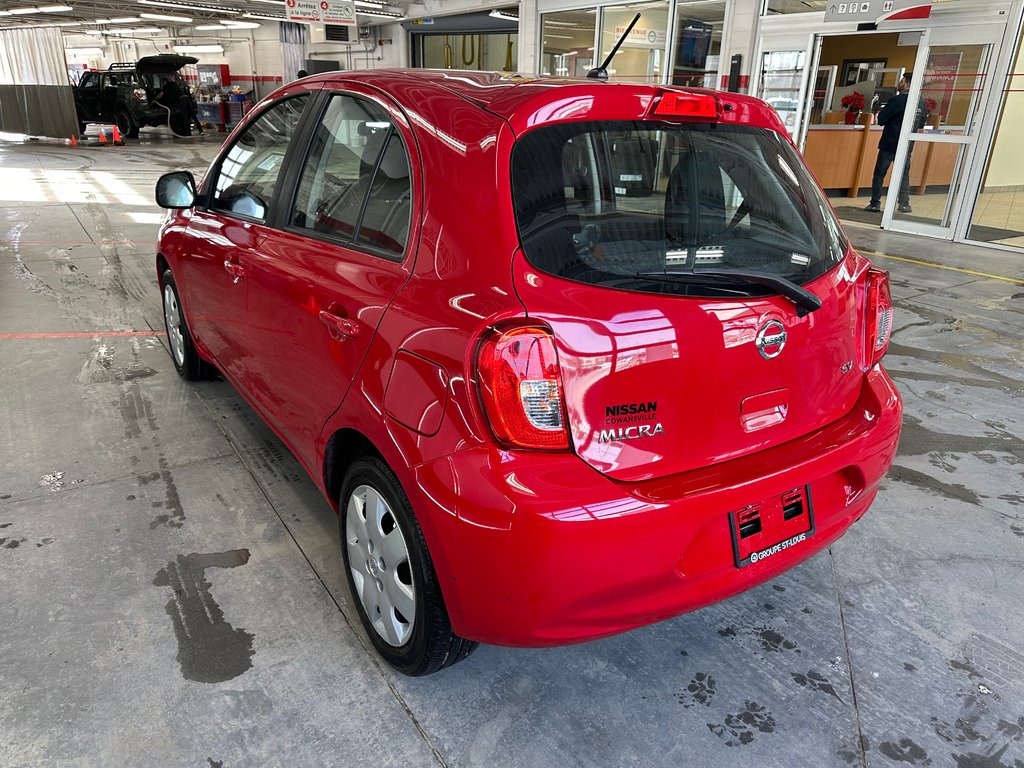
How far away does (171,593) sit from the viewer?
2264 millimetres

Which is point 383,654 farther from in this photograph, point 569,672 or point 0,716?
point 0,716

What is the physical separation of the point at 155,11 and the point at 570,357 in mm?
28508

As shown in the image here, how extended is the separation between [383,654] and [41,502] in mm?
1672

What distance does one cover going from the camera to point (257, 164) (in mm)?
2744

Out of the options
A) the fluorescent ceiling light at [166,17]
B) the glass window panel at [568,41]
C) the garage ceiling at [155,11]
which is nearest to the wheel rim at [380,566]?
the glass window panel at [568,41]

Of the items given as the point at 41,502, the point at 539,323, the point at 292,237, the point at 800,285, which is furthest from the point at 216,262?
the point at 800,285

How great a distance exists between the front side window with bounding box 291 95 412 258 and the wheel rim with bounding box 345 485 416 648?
26.5 inches

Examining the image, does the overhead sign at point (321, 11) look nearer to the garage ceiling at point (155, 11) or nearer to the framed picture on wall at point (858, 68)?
the garage ceiling at point (155, 11)

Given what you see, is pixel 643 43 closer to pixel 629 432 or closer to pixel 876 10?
pixel 876 10

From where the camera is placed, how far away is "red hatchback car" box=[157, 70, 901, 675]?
4.90 ft

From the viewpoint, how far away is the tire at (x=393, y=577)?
1720 mm

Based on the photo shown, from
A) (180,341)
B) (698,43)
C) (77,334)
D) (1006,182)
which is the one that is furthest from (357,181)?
(1006,182)

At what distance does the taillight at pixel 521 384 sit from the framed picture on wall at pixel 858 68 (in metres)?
18.6

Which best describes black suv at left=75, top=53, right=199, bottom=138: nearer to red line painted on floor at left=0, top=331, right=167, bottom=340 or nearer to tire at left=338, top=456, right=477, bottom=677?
red line painted on floor at left=0, top=331, right=167, bottom=340
